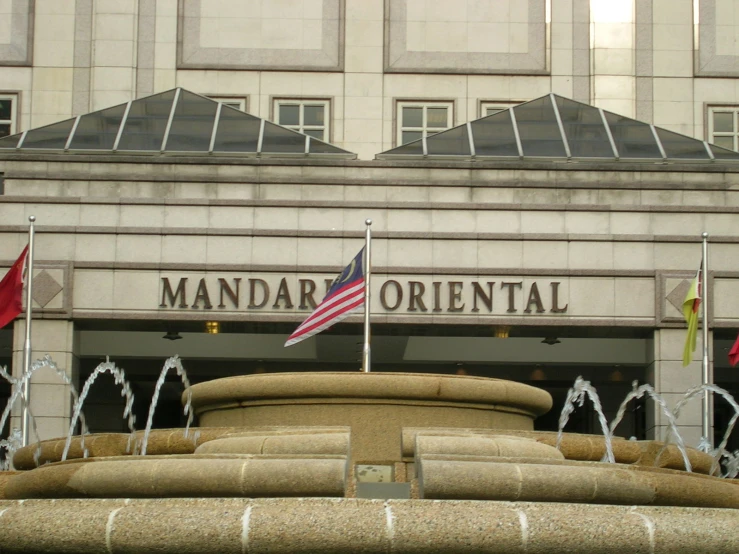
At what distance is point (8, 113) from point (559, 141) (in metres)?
14.3

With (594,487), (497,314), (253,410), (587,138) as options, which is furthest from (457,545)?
(587,138)

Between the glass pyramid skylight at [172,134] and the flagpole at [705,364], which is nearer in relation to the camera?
the flagpole at [705,364]

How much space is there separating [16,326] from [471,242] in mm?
8648

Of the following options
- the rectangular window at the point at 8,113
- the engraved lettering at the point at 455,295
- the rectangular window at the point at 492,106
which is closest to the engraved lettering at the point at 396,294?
the engraved lettering at the point at 455,295

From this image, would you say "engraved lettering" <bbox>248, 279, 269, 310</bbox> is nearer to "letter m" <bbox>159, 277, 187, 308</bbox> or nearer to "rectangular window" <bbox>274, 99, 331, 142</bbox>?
"letter m" <bbox>159, 277, 187, 308</bbox>

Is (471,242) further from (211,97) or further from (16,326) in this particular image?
(211,97)

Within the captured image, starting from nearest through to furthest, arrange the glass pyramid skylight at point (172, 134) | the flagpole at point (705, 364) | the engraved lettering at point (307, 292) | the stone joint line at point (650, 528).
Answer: the stone joint line at point (650, 528) < the flagpole at point (705, 364) < the engraved lettering at point (307, 292) < the glass pyramid skylight at point (172, 134)

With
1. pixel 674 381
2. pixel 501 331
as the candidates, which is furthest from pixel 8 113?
pixel 674 381

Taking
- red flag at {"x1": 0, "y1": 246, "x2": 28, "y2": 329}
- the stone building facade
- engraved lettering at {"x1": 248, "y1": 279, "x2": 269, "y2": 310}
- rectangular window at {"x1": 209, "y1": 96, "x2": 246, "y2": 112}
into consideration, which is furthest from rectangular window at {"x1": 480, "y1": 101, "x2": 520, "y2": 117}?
red flag at {"x1": 0, "y1": 246, "x2": 28, "y2": 329}

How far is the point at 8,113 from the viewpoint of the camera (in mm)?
37938

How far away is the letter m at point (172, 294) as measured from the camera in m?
28.3

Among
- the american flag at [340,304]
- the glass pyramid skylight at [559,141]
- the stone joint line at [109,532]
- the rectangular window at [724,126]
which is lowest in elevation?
the stone joint line at [109,532]

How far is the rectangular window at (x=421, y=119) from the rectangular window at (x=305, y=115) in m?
1.85

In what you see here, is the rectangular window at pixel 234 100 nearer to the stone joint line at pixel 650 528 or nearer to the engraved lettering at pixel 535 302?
the engraved lettering at pixel 535 302
